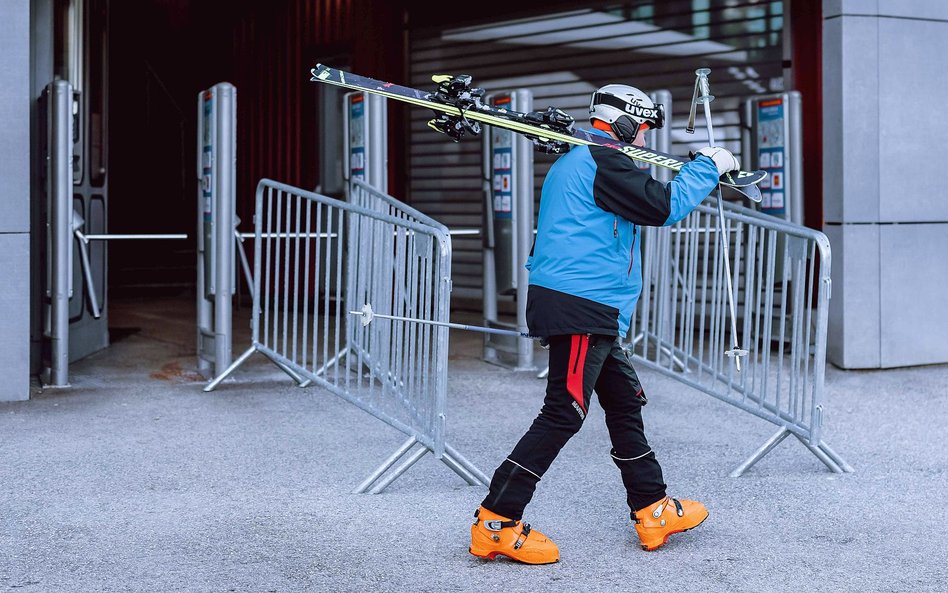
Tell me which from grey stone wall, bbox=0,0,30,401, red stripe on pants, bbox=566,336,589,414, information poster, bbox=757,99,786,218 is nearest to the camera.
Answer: red stripe on pants, bbox=566,336,589,414

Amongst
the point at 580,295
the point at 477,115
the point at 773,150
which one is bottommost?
the point at 580,295

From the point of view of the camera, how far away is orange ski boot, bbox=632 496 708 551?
4574mm

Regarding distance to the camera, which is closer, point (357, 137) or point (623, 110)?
point (623, 110)

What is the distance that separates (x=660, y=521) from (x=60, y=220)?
4927 mm

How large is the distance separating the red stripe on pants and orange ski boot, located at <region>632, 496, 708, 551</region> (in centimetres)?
51

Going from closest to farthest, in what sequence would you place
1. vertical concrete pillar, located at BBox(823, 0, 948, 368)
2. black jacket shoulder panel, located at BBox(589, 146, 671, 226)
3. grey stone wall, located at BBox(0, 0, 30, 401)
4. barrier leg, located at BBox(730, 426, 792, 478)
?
1. black jacket shoulder panel, located at BBox(589, 146, 671, 226)
2. barrier leg, located at BBox(730, 426, 792, 478)
3. grey stone wall, located at BBox(0, 0, 30, 401)
4. vertical concrete pillar, located at BBox(823, 0, 948, 368)

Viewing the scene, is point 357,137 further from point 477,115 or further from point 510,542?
point 510,542

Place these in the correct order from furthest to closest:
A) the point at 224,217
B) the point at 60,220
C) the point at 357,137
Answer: the point at 357,137 → the point at 224,217 → the point at 60,220

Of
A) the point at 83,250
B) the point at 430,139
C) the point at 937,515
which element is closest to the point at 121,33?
the point at 430,139

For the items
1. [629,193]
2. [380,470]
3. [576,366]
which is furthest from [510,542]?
[629,193]

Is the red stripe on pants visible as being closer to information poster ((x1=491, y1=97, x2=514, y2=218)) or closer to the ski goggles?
the ski goggles

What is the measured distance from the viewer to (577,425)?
15.0ft

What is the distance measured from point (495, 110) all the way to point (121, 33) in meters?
13.2

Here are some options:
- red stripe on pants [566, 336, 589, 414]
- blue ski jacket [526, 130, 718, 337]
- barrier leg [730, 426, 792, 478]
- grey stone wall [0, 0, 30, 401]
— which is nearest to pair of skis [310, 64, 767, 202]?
Result: blue ski jacket [526, 130, 718, 337]
